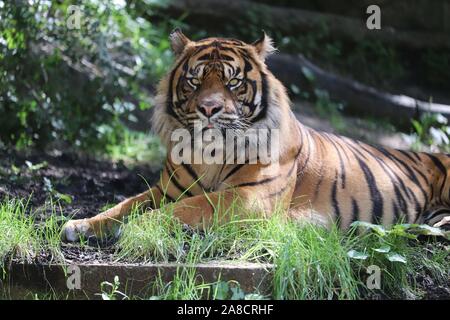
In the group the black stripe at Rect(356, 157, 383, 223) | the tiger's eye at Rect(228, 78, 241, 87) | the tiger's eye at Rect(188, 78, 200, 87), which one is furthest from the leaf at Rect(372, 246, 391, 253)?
the tiger's eye at Rect(188, 78, 200, 87)

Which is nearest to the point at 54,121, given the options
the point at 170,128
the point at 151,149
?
the point at 151,149

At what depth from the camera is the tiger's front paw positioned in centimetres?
512

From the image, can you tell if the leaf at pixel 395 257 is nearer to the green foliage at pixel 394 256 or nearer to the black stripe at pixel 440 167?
the green foliage at pixel 394 256

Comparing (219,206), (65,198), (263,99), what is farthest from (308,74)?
(219,206)

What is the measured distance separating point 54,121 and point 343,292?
4.70 metres

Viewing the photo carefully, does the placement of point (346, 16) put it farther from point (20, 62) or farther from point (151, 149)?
point (20, 62)

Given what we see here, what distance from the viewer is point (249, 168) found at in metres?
5.56

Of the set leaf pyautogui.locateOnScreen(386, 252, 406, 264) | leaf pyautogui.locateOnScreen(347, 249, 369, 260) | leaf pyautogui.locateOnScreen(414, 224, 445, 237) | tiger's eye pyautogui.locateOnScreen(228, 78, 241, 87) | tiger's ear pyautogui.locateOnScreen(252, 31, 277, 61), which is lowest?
leaf pyautogui.locateOnScreen(386, 252, 406, 264)

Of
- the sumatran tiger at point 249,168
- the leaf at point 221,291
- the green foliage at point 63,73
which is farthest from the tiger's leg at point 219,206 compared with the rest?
the green foliage at point 63,73

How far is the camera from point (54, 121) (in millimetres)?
8438

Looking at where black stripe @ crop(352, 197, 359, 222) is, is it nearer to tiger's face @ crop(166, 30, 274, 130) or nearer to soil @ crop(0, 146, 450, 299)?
soil @ crop(0, 146, 450, 299)

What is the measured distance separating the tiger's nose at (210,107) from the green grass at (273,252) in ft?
2.13

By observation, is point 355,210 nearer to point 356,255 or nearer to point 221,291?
point 356,255

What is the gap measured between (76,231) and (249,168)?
123cm
